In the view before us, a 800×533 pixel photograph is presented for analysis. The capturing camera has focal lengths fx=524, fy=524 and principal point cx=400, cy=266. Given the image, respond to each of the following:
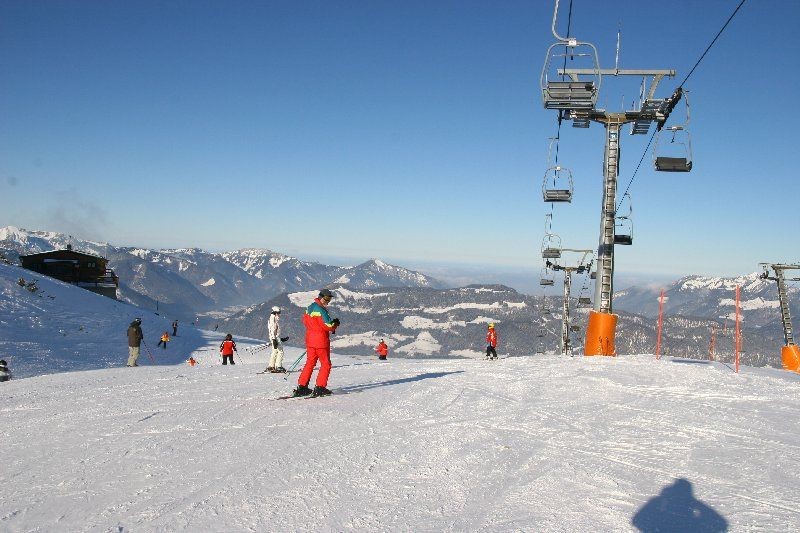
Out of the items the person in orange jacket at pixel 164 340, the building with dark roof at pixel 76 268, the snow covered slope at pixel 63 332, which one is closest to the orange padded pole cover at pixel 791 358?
the snow covered slope at pixel 63 332

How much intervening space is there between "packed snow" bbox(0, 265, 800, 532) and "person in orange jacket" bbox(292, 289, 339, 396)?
1.32 ft

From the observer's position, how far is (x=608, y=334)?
1761 cm

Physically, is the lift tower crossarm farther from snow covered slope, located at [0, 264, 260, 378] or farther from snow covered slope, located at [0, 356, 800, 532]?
snow covered slope, located at [0, 264, 260, 378]

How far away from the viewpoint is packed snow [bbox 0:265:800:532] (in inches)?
162

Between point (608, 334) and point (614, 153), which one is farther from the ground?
point (614, 153)

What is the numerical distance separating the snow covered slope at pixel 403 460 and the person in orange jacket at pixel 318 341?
0.32 metres

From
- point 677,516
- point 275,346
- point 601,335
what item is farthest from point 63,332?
point 677,516

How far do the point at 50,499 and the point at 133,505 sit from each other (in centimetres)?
74

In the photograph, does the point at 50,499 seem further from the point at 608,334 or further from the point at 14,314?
the point at 14,314

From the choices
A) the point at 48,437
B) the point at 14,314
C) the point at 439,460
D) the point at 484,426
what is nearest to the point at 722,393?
the point at 484,426

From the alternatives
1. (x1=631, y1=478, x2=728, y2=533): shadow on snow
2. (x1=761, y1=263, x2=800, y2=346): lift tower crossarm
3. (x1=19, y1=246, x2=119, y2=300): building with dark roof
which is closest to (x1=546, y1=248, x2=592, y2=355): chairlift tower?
(x1=761, y1=263, x2=800, y2=346): lift tower crossarm

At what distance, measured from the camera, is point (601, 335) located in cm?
1755

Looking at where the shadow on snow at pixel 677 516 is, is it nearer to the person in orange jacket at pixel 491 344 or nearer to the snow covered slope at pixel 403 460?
the snow covered slope at pixel 403 460

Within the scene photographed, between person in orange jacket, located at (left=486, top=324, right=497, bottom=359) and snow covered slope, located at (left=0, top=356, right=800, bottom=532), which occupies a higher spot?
snow covered slope, located at (left=0, top=356, right=800, bottom=532)
